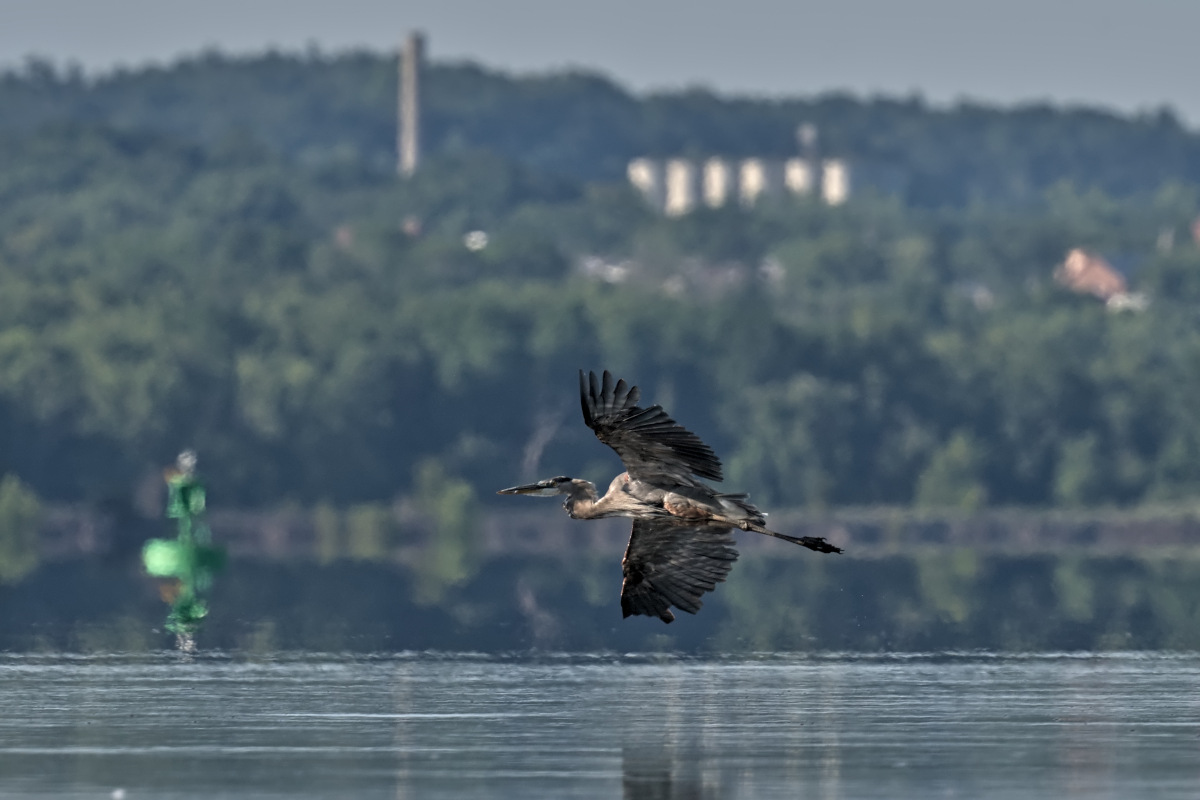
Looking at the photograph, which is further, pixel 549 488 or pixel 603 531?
pixel 603 531

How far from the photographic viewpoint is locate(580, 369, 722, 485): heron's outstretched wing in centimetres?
3191

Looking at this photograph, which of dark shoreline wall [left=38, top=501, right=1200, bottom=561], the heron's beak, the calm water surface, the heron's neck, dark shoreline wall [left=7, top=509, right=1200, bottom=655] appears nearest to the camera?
the calm water surface

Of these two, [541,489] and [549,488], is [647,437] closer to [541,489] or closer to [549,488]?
[549,488]

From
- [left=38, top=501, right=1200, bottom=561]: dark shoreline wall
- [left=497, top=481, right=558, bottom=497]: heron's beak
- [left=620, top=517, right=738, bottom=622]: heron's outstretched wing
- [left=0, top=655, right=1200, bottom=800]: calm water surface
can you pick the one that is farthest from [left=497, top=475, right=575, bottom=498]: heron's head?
[left=38, top=501, right=1200, bottom=561]: dark shoreline wall

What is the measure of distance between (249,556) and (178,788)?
231 ft

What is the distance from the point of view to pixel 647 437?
32062mm

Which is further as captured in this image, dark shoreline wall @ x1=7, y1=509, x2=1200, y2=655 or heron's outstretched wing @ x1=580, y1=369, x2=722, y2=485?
dark shoreline wall @ x1=7, y1=509, x2=1200, y2=655

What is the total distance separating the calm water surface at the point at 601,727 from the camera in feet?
105

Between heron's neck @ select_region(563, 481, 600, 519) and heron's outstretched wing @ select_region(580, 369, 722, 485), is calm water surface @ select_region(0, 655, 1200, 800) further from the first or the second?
heron's outstretched wing @ select_region(580, 369, 722, 485)

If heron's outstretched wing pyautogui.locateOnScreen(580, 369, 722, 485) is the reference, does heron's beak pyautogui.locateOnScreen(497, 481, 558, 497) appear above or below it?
below

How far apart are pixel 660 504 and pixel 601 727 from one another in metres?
4.80

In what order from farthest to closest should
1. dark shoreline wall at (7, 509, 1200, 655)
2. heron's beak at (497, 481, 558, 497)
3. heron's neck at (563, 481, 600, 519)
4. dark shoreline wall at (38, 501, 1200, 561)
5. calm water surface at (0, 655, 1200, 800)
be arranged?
dark shoreline wall at (38, 501, 1200, 561), dark shoreline wall at (7, 509, 1200, 655), heron's neck at (563, 481, 600, 519), heron's beak at (497, 481, 558, 497), calm water surface at (0, 655, 1200, 800)

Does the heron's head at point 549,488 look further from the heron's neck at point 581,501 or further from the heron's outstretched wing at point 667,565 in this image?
the heron's outstretched wing at point 667,565

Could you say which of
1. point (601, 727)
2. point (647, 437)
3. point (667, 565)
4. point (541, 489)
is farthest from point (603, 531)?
point (647, 437)
